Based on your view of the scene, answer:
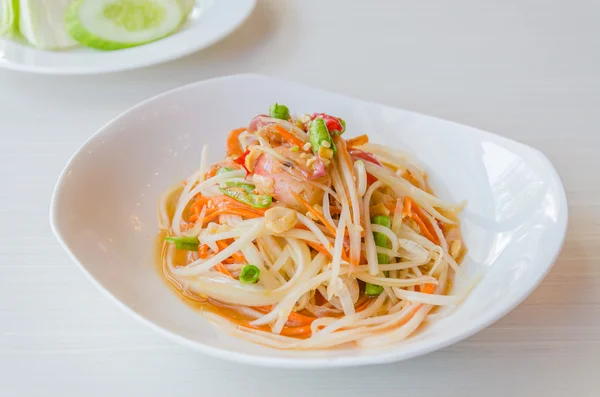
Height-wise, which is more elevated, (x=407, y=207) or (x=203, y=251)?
(x=407, y=207)

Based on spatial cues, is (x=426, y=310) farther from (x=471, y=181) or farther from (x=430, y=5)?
(x=430, y=5)

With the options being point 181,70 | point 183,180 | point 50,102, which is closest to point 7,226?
point 183,180

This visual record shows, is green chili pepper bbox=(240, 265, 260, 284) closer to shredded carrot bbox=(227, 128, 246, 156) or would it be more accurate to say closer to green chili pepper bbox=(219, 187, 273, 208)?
green chili pepper bbox=(219, 187, 273, 208)

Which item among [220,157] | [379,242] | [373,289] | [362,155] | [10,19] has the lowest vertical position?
[10,19]

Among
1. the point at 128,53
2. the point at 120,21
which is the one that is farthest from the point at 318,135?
the point at 120,21

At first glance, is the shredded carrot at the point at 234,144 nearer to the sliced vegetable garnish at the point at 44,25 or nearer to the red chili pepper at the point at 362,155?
the red chili pepper at the point at 362,155

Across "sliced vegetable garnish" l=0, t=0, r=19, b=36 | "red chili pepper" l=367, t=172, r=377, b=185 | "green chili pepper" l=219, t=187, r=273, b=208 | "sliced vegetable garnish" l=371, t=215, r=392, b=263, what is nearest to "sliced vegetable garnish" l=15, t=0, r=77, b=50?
"sliced vegetable garnish" l=0, t=0, r=19, b=36

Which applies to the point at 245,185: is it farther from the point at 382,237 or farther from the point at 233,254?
the point at 382,237
